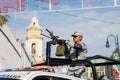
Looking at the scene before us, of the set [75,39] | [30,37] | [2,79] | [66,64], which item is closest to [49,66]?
[66,64]

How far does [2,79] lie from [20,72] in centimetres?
28

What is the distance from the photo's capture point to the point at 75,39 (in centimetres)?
907

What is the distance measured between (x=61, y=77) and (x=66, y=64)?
98 cm

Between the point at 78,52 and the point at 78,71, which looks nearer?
the point at 78,71

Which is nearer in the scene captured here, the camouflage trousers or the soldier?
the camouflage trousers

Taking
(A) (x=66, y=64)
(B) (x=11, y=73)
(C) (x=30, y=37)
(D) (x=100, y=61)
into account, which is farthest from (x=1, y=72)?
(C) (x=30, y=37)

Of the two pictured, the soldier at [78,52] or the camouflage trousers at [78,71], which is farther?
the soldier at [78,52]

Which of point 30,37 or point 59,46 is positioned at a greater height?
point 59,46

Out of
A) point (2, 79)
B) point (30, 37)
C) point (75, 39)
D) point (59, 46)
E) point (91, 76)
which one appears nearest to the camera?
point (2, 79)

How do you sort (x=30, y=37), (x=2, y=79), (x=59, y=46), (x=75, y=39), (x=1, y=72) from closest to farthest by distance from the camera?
(x=2, y=79), (x=1, y=72), (x=59, y=46), (x=75, y=39), (x=30, y=37)

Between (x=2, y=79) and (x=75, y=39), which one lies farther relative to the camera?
(x=75, y=39)

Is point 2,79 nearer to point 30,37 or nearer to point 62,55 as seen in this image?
point 62,55

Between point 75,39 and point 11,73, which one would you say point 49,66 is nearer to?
point 11,73

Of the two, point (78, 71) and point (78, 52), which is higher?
point (78, 52)
